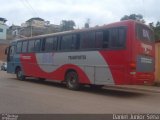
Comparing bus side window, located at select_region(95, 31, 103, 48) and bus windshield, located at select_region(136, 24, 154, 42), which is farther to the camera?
bus side window, located at select_region(95, 31, 103, 48)

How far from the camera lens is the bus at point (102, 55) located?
46.8ft

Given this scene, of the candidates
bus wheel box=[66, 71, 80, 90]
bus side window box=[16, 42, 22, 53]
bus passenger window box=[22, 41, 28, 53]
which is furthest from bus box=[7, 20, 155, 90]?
bus side window box=[16, 42, 22, 53]

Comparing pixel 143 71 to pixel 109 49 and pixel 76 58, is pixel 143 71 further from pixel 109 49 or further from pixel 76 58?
pixel 76 58

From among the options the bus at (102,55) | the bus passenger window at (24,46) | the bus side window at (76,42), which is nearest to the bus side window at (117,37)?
the bus at (102,55)

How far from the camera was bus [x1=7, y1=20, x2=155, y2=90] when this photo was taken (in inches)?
561

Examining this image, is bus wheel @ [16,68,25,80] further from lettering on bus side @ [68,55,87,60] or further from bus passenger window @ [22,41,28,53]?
lettering on bus side @ [68,55,87,60]

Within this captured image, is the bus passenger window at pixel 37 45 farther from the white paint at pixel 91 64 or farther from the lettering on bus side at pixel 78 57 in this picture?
the lettering on bus side at pixel 78 57

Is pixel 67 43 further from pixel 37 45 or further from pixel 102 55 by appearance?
pixel 37 45

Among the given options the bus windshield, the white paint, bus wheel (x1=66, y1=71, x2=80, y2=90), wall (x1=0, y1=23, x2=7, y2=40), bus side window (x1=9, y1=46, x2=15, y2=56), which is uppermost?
wall (x1=0, y1=23, x2=7, y2=40)

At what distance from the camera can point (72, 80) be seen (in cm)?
1720

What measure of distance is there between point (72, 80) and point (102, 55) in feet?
9.03

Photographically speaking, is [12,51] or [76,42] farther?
[12,51]

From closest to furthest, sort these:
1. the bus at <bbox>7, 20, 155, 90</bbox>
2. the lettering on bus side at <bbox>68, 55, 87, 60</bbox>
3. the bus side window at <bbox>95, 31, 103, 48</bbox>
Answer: the bus at <bbox>7, 20, 155, 90</bbox>, the bus side window at <bbox>95, 31, 103, 48</bbox>, the lettering on bus side at <bbox>68, 55, 87, 60</bbox>

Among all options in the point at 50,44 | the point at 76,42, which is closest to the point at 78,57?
the point at 76,42
